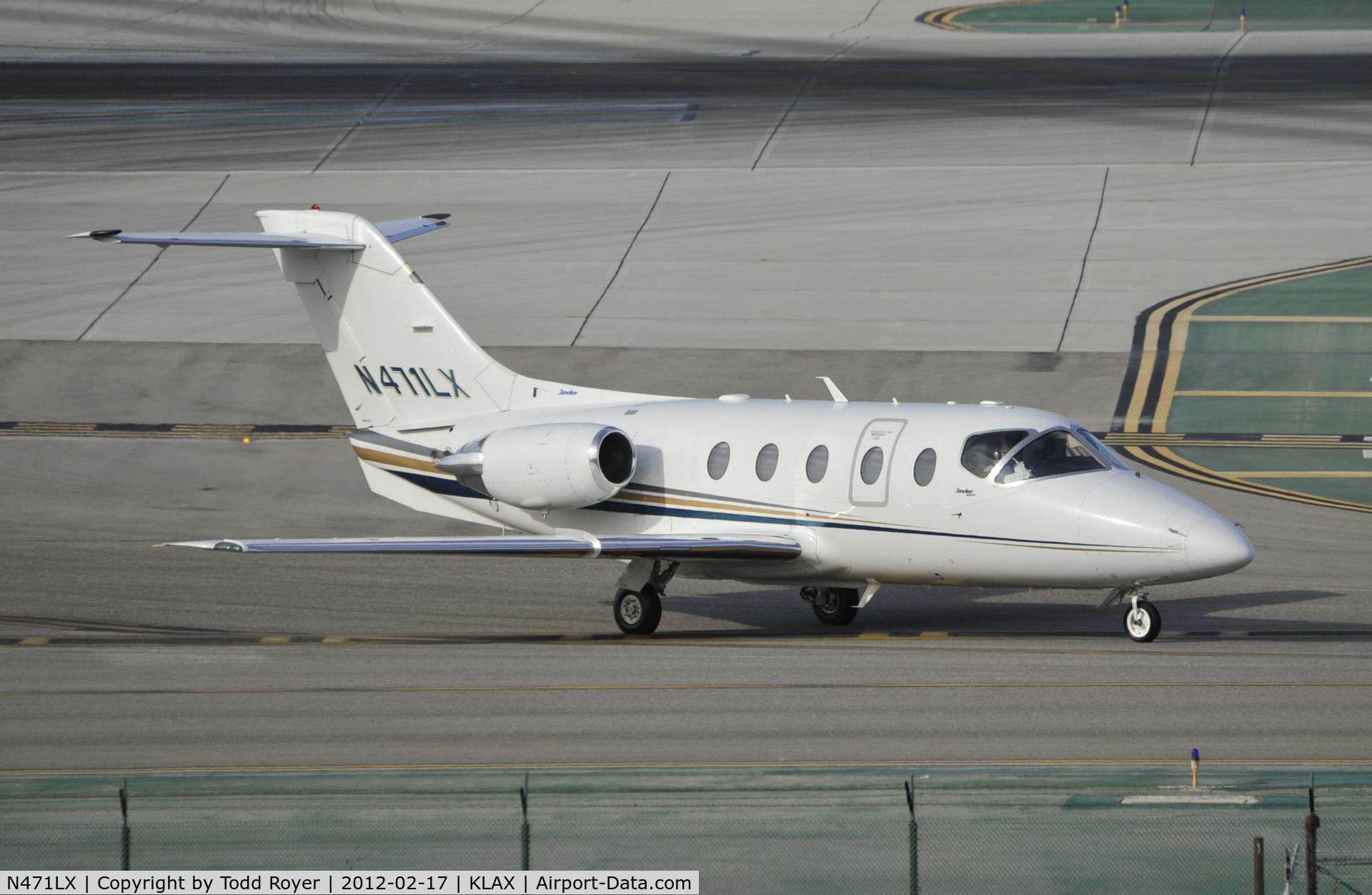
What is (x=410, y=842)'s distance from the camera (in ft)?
41.9

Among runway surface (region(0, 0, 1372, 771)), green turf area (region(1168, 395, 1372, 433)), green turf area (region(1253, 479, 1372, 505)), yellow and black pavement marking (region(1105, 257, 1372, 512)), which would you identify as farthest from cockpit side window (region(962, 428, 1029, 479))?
green turf area (region(1168, 395, 1372, 433))

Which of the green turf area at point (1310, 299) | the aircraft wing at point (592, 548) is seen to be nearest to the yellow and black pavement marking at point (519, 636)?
the aircraft wing at point (592, 548)

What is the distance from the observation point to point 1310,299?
3878cm

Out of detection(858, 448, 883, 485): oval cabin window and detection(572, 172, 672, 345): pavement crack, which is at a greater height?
detection(572, 172, 672, 345): pavement crack

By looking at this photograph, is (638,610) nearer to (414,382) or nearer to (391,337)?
(414,382)

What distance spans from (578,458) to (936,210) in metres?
24.8

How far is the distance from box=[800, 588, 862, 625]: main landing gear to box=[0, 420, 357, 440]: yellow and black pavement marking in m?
13.5

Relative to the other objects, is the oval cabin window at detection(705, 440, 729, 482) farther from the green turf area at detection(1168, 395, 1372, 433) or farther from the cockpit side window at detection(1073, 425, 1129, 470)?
the green turf area at detection(1168, 395, 1372, 433)

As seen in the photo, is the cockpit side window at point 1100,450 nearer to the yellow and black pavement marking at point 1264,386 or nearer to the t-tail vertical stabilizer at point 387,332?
the t-tail vertical stabilizer at point 387,332

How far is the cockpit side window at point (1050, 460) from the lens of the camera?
68.5 feet

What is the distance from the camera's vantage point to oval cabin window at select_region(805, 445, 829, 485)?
2203 cm

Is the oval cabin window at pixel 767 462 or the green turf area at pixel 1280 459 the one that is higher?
the green turf area at pixel 1280 459

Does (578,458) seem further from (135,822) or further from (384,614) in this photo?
(135,822)

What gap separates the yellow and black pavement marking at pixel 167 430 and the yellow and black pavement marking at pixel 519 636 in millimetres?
10673
